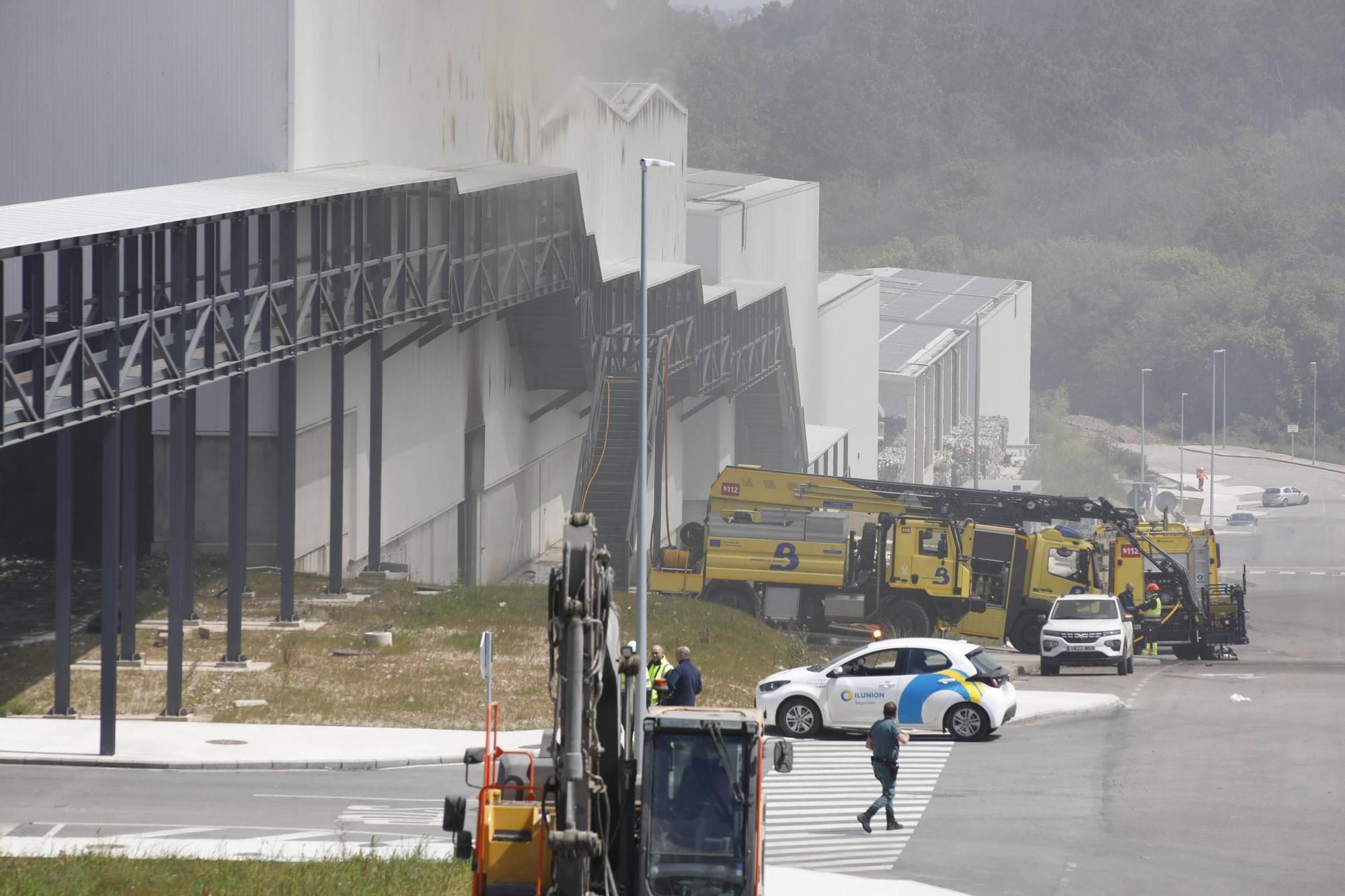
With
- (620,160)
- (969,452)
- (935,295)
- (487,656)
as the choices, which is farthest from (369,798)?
(935,295)

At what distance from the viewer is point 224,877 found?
51.5ft

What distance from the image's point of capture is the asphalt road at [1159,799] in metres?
17.8

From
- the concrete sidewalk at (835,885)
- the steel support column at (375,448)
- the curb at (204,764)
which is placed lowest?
the concrete sidewalk at (835,885)

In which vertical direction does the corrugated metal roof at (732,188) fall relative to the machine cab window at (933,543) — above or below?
above

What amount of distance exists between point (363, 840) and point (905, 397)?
77203mm

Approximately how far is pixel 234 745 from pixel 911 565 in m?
19.4

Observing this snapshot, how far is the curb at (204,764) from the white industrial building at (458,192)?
682cm

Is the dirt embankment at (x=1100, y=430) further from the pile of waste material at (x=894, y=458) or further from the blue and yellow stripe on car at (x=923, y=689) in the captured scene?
the blue and yellow stripe on car at (x=923, y=689)

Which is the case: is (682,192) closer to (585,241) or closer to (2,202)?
(585,241)

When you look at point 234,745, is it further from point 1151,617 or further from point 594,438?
point 594,438

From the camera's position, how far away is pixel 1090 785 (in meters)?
22.4

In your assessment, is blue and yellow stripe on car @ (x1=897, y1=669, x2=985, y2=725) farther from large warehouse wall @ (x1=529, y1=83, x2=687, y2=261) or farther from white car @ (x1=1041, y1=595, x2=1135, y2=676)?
large warehouse wall @ (x1=529, y1=83, x2=687, y2=261)

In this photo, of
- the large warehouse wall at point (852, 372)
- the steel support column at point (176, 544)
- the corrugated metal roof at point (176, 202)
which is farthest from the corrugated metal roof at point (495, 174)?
the large warehouse wall at point (852, 372)

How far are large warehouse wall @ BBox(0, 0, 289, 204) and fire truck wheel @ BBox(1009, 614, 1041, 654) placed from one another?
60.2 ft
